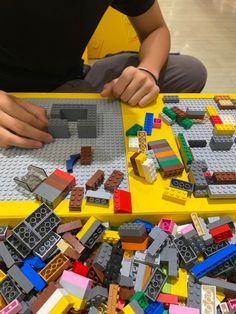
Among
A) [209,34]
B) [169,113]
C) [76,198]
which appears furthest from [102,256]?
[209,34]

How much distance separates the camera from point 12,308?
50cm

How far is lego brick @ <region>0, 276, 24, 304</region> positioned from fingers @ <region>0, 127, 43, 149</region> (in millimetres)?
327

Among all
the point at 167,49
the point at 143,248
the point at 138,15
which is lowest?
the point at 143,248

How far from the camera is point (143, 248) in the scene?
22.9 inches

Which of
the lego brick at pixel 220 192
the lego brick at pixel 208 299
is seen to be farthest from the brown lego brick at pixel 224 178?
the lego brick at pixel 208 299

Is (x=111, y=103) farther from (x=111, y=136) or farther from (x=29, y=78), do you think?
(x=29, y=78)

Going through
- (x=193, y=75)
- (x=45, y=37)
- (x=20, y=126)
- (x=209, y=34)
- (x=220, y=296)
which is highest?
(x=45, y=37)

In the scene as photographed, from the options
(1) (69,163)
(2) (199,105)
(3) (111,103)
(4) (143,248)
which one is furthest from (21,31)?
(4) (143,248)

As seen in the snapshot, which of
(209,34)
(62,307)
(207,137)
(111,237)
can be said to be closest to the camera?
(62,307)

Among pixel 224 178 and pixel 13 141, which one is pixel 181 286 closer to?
pixel 224 178

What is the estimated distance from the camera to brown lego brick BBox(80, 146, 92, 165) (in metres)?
0.71

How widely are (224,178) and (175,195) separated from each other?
131mm

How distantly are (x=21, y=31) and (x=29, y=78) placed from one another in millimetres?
168

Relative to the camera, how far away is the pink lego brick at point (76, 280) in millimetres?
526
